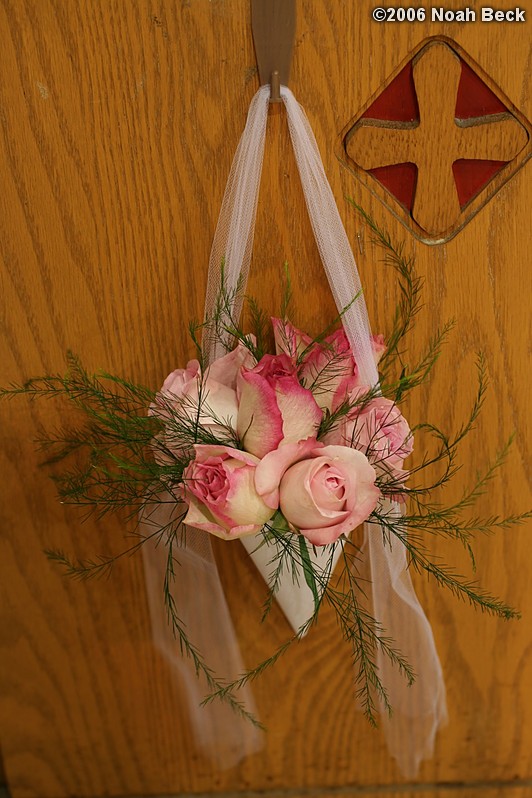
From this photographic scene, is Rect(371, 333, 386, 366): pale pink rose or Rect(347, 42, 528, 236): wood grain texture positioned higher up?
Rect(347, 42, 528, 236): wood grain texture

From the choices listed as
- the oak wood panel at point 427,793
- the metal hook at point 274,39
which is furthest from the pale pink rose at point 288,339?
the oak wood panel at point 427,793

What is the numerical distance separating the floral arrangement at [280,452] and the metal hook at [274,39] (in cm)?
18

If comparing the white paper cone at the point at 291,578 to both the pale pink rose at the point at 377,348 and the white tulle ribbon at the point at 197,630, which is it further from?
the pale pink rose at the point at 377,348

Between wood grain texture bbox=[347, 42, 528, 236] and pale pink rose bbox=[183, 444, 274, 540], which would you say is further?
wood grain texture bbox=[347, 42, 528, 236]

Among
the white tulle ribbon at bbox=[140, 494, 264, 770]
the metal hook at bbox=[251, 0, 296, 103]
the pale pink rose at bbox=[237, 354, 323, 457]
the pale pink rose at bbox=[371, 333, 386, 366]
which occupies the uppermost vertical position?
the metal hook at bbox=[251, 0, 296, 103]

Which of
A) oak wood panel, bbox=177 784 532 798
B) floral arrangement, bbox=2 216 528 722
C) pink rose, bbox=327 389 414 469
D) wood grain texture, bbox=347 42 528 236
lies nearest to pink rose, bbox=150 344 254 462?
floral arrangement, bbox=2 216 528 722

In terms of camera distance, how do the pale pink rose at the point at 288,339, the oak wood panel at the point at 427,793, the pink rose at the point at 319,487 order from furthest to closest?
the oak wood panel at the point at 427,793 → the pale pink rose at the point at 288,339 → the pink rose at the point at 319,487

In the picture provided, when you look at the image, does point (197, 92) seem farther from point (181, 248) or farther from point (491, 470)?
point (491, 470)

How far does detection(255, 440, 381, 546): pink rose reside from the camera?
1.91ft

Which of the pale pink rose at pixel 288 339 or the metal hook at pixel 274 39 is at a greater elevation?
the metal hook at pixel 274 39

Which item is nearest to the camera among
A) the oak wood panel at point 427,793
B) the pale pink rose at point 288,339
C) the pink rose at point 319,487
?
the pink rose at point 319,487

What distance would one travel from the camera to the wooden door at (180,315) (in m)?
0.70

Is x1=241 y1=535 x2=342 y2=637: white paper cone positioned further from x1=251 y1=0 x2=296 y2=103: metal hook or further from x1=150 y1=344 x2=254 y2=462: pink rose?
x1=251 y1=0 x2=296 y2=103: metal hook

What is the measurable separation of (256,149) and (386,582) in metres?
0.49
